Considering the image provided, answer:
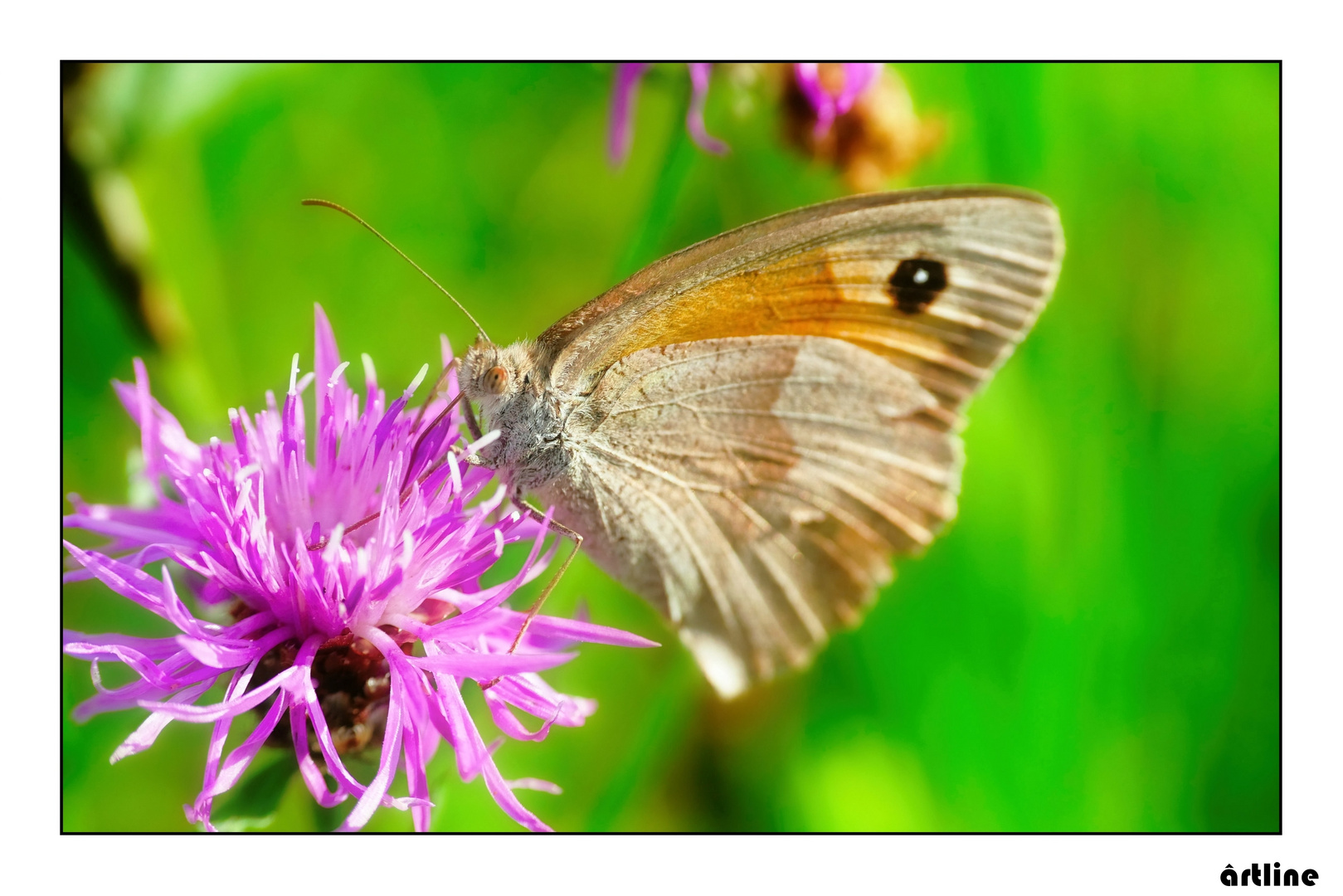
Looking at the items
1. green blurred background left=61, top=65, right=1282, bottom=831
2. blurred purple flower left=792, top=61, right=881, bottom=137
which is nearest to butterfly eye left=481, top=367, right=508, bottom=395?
green blurred background left=61, top=65, right=1282, bottom=831

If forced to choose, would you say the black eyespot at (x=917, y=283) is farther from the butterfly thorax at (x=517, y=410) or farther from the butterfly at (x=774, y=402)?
the butterfly thorax at (x=517, y=410)

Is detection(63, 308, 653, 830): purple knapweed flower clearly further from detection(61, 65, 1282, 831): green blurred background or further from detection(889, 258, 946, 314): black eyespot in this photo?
detection(889, 258, 946, 314): black eyespot

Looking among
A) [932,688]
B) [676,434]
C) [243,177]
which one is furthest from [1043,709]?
[243,177]

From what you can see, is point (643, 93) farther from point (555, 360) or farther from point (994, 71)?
point (555, 360)

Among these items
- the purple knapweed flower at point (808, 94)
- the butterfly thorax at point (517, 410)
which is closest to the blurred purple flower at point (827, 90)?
the purple knapweed flower at point (808, 94)

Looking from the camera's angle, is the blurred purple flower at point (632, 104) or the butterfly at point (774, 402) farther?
the blurred purple flower at point (632, 104)

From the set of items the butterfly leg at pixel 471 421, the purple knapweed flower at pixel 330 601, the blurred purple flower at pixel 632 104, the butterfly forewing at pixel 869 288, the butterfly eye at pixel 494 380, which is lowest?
the purple knapweed flower at pixel 330 601

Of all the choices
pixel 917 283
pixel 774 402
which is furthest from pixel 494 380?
pixel 917 283
